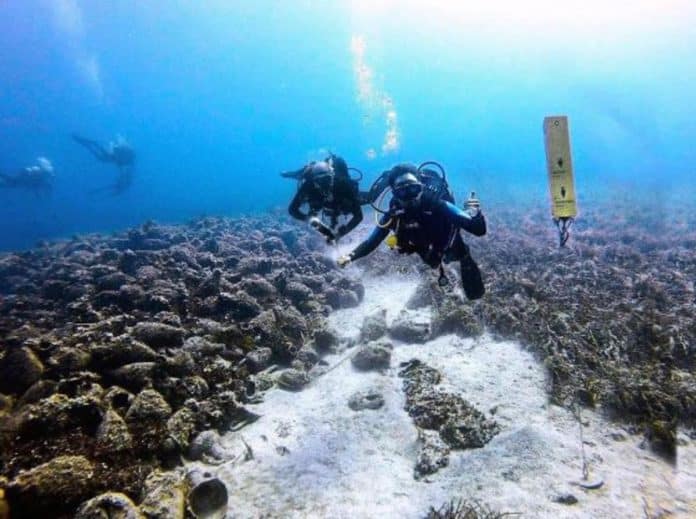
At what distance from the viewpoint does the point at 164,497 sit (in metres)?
3.94

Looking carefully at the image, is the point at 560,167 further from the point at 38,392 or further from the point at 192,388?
→ the point at 38,392

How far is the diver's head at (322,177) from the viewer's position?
26.8 ft

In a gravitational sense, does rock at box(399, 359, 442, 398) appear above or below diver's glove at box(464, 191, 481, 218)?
below

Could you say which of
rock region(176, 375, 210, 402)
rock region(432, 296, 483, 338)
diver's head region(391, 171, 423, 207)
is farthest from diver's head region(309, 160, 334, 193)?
rock region(176, 375, 210, 402)

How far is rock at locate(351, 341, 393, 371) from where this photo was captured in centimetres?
769

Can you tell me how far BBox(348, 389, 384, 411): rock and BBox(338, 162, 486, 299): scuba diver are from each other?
2323mm

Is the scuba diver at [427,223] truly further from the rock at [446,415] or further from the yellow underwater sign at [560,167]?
the rock at [446,415]

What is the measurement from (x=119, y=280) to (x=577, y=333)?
1128 centimetres

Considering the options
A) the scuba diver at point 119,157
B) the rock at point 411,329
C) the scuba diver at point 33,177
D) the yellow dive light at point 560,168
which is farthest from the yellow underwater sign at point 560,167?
the scuba diver at point 33,177

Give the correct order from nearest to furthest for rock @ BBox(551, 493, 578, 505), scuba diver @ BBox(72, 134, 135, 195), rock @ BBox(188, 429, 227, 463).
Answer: rock @ BBox(551, 493, 578, 505)
rock @ BBox(188, 429, 227, 463)
scuba diver @ BBox(72, 134, 135, 195)

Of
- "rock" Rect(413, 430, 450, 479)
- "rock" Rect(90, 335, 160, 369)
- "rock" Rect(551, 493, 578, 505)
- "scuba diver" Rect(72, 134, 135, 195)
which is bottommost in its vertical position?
"rock" Rect(551, 493, 578, 505)

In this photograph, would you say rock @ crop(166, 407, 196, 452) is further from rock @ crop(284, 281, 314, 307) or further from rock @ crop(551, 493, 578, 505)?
rock @ crop(284, 281, 314, 307)

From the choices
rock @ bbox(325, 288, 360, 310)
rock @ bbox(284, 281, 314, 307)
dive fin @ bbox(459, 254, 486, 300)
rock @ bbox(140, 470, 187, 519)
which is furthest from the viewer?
rock @ bbox(325, 288, 360, 310)

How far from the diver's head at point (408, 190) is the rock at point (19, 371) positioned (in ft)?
20.6
